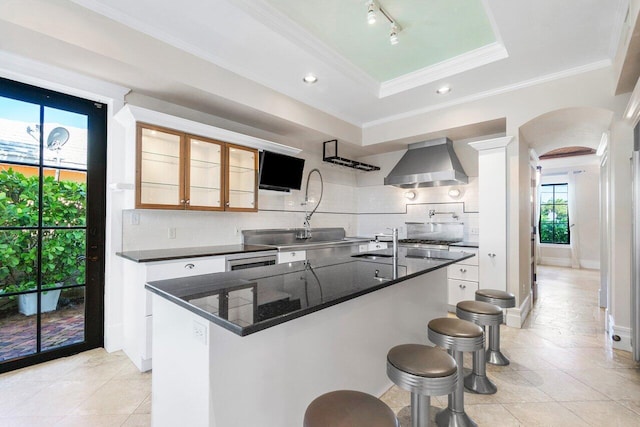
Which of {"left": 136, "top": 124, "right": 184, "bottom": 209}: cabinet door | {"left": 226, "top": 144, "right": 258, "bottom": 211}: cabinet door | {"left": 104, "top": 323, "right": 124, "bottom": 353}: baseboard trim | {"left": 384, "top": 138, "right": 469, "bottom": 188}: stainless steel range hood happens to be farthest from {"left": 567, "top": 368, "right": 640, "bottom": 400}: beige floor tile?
{"left": 104, "top": 323, "right": 124, "bottom": 353}: baseboard trim

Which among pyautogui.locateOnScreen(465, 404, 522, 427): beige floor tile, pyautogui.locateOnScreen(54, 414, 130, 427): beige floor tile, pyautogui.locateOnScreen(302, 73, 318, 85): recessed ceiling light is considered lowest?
pyautogui.locateOnScreen(465, 404, 522, 427): beige floor tile

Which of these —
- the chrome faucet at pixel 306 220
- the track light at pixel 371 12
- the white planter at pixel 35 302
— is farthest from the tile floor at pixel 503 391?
the track light at pixel 371 12

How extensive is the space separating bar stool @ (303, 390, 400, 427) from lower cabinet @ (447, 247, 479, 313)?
10.1 ft

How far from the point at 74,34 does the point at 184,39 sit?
774 millimetres

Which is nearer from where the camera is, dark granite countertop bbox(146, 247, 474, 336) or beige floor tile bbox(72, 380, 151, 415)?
dark granite countertop bbox(146, 247, 474, 336)

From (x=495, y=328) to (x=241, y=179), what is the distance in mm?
3004

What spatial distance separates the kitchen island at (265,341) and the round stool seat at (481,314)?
545mm

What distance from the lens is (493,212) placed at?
3.46 m

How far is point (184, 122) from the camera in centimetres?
289

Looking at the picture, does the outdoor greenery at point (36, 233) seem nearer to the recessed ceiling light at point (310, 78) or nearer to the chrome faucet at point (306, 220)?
the recessed ceiling light at point (310, 78)

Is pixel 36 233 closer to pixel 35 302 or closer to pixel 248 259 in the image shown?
pixel 35 302

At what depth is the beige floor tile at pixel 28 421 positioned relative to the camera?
1731 mm

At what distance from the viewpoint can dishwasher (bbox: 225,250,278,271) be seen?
2.95 m

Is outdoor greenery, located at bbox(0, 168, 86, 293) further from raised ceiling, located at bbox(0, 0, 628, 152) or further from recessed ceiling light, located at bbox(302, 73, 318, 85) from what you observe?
recessed ceiling light, located at bbox(302, 73, 318, 85)
